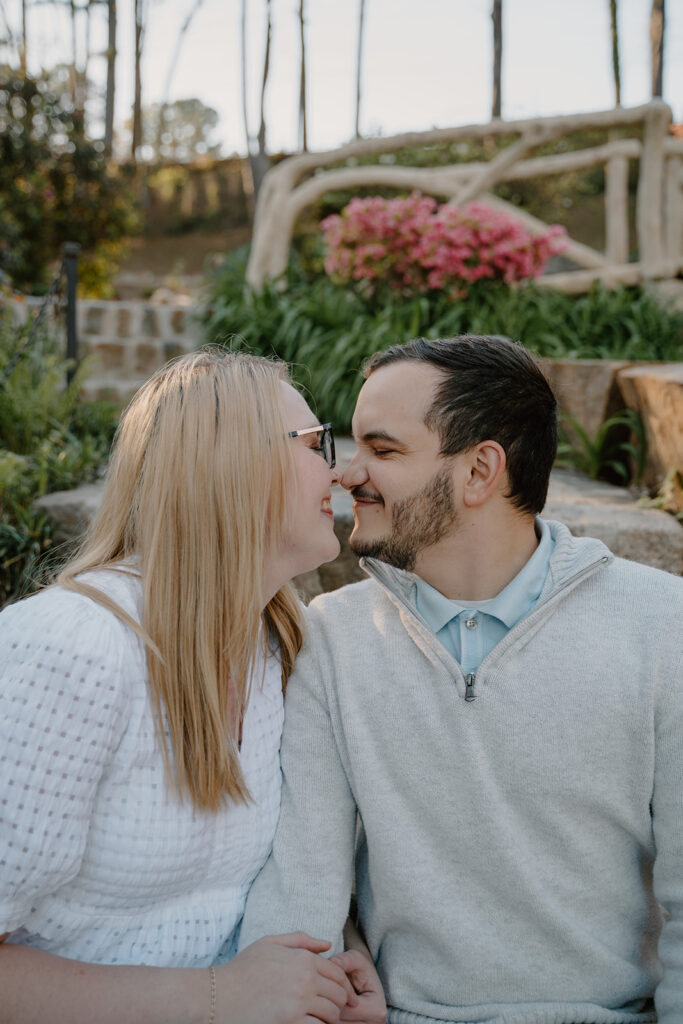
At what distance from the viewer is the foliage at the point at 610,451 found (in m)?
4.43

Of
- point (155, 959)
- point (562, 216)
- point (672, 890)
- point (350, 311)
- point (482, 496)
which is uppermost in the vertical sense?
point (562, 216)

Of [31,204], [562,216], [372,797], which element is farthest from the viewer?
[562,216]

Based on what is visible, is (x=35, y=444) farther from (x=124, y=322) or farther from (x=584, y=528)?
(x=124, y=322)

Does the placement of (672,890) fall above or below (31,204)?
below

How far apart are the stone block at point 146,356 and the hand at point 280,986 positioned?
6.61 metres

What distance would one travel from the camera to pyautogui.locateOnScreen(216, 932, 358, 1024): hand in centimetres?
150

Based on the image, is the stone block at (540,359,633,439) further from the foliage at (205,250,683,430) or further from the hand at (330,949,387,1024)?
the hand at (330,949,387,1024)

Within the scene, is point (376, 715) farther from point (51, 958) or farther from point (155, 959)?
point (51, 958)

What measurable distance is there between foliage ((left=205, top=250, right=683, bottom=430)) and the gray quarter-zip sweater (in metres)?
3.60

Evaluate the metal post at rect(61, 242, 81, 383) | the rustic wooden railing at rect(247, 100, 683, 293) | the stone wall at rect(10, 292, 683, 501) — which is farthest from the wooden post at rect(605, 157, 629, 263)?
the metal post at rect(61, 242, 81, 383)

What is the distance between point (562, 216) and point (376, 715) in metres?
→ 14.5

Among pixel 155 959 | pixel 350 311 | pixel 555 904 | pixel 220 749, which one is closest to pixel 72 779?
pixel 220 749

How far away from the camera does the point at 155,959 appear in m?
1.55

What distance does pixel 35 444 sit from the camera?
4.64 metres
